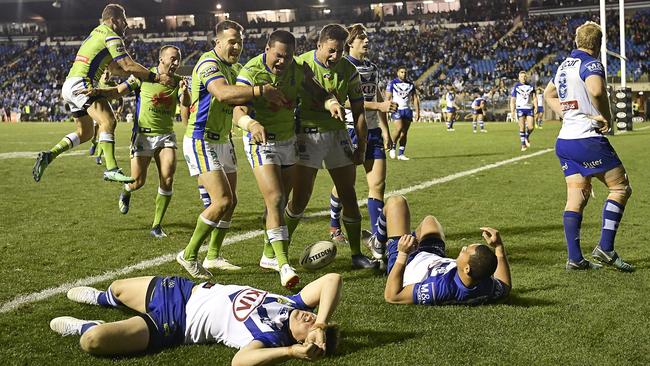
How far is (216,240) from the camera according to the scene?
23.2 ft

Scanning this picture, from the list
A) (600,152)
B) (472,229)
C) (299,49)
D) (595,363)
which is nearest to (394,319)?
(595,363)

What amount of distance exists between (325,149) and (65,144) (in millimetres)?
4802

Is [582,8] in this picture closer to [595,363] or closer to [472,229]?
[472,229]

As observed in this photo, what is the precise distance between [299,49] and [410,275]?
216 ft

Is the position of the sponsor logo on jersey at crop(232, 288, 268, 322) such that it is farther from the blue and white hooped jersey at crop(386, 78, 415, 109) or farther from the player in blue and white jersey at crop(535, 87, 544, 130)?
the player in blue and white jersey at crop(535, 87, 544, 130)

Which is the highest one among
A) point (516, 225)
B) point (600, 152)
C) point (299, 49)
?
point (299, 49)

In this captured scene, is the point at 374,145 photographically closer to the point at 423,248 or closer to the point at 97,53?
the point at 423,248

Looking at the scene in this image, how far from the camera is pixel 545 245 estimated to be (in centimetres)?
790

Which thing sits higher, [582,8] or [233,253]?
[582,8]

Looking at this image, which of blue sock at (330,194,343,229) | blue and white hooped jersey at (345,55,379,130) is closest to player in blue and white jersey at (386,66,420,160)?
blue and white hooped jersey at (345,55,379,130)

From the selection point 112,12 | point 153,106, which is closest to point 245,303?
point 153,106

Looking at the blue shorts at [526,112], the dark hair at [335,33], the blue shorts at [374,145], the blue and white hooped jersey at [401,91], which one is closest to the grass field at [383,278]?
the blue shorts at [374,145]

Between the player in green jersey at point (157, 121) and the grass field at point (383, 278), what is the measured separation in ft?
2.41

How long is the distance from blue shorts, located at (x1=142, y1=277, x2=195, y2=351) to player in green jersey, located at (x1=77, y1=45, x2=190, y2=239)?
4352 mm
